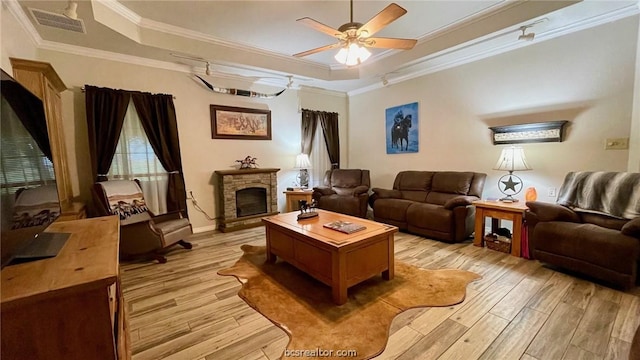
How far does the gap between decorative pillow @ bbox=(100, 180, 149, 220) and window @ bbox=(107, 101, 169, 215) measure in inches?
15.3

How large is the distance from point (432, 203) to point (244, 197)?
10.5 ft

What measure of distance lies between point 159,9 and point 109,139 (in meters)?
1.79

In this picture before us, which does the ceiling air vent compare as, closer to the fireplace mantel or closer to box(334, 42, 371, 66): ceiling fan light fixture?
the fireplace mantel

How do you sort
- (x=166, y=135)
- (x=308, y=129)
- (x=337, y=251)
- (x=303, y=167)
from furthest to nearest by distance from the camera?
1. (x=308, y=129)
2. (x=303, y=167)
3. (x=166, y=135)
4. (x=337, y=251)

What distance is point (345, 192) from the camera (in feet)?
17.2

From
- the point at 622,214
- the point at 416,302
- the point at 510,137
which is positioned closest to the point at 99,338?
the point at 416,302

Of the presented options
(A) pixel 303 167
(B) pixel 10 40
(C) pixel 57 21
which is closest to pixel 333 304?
(A) pixel 303 167

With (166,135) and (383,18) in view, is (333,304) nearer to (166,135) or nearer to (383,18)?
(383,18)

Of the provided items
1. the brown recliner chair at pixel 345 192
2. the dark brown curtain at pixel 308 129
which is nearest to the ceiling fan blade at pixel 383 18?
the brown recliner chair at pixel 345 192

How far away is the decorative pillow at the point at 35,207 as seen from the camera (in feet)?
3.57

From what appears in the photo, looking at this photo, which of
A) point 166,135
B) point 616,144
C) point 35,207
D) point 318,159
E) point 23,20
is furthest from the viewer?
point 318,159

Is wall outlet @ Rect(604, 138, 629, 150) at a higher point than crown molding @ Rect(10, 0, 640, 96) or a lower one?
lower

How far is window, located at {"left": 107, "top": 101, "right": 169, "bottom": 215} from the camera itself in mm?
3729

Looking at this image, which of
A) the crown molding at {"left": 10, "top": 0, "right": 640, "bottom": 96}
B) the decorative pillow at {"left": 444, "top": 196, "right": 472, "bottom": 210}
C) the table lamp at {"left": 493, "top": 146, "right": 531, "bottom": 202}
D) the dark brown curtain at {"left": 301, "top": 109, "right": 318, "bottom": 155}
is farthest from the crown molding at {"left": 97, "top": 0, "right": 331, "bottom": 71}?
the table lamp at {"left": 493, "top": 146, "right": 531, "bottom": 202}
